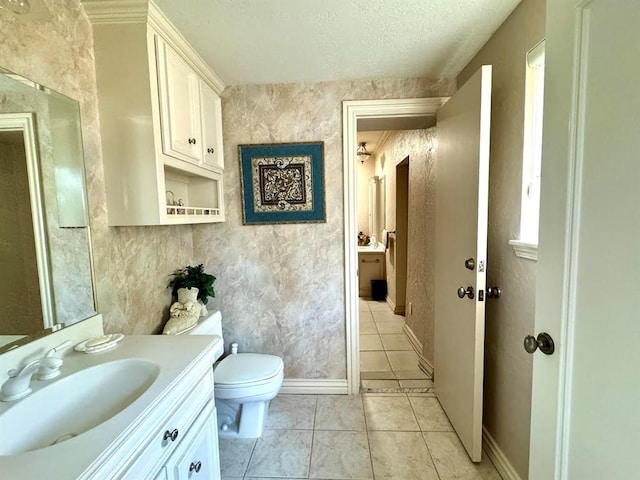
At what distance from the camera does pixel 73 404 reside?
2.93 feet

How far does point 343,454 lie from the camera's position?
5.25 ft

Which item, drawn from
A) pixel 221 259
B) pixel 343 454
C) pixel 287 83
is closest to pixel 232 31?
pixel 287 83

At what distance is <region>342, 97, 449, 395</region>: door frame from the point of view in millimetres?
1939

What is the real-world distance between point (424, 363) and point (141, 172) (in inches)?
95.7

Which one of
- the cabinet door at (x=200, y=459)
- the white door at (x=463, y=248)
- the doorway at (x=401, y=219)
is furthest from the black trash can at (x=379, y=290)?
the cabinet door at (x=200, y=459)

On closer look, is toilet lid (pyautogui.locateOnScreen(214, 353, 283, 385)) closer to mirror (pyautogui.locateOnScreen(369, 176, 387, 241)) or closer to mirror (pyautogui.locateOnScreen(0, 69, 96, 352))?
mirror (pyautogui.locateOnScreen(0, 69, 96, 352))

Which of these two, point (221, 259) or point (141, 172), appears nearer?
point (141, 172)

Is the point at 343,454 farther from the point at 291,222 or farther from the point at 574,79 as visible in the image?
the point at 574,79

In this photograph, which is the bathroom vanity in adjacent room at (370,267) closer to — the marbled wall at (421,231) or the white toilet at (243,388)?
the marbled wall at (421,231)

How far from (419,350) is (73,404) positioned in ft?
8.23

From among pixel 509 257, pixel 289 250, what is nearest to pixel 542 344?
pixel 509 257

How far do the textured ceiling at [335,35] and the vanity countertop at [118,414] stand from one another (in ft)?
4.66

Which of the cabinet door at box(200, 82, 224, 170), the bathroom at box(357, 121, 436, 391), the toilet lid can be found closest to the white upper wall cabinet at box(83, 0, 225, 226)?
the cabinet door at box(200, 82, 224, 170)

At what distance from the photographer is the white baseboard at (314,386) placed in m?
2.13
